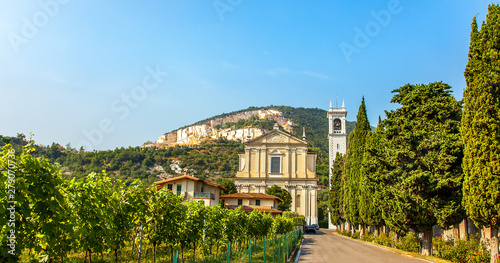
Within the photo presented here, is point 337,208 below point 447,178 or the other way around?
below

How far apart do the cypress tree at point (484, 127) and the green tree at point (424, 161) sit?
11.3 feet

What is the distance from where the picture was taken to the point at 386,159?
21562 mm

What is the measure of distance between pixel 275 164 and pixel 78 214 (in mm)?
67874

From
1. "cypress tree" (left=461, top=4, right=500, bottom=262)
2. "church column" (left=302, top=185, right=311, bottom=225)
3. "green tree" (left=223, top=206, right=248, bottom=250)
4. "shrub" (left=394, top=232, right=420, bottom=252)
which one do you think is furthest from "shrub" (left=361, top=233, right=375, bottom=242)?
"church column" (left=302, top=185, right=311, bottom=225)

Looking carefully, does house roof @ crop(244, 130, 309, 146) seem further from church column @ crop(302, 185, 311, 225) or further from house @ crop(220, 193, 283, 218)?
house @ crop(220, 193, 283, 218)

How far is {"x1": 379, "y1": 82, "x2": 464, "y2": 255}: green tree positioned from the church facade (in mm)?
48187

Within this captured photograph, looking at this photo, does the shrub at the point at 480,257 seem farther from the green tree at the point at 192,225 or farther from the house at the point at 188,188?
the house at the point at 188,188

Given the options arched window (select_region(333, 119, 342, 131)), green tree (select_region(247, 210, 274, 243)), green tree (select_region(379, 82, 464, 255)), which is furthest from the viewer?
arched window (select_region(333, 119, 342, 131))

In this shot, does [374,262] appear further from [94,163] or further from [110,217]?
[94,163]

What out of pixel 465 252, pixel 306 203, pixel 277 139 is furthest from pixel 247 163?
pixel 465 252

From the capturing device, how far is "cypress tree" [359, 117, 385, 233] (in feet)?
75.3

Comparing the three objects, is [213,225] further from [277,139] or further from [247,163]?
[277,139]

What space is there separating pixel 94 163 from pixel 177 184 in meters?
67.0

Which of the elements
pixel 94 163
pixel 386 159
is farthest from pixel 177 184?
pixel 94 163
